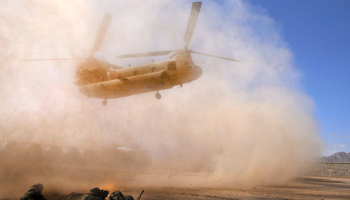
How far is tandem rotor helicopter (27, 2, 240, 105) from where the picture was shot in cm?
1454

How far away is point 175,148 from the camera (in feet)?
135

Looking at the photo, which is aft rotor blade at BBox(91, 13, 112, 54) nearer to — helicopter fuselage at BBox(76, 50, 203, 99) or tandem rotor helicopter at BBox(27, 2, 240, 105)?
tandem rotor helicopter at BBox(27, 2, 240, 105)

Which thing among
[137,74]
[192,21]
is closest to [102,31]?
[137,74]

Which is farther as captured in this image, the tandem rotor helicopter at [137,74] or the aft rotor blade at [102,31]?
the aft rotor blade at [102,31]

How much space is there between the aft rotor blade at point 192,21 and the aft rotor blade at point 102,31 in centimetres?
702

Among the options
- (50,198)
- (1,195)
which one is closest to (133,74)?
(50,198)

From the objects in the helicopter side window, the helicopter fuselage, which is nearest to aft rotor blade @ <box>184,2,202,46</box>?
the helicopter fuselage

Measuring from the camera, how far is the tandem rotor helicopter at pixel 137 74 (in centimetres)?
1454

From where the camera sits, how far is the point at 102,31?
17.8 m

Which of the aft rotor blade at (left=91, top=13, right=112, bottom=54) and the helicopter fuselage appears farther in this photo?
the aft rotor blade at (left=91, top=13, right=112, bottom=54)

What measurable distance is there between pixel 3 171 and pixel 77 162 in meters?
21.7

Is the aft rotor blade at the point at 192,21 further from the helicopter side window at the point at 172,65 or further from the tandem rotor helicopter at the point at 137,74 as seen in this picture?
the helicopter side window at the point at 172,65

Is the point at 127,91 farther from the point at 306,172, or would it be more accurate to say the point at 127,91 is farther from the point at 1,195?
the point at 306,172

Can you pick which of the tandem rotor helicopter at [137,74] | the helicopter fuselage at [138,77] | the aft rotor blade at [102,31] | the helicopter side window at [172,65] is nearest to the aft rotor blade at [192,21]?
the tandem rotor helicopter at [137,74]
